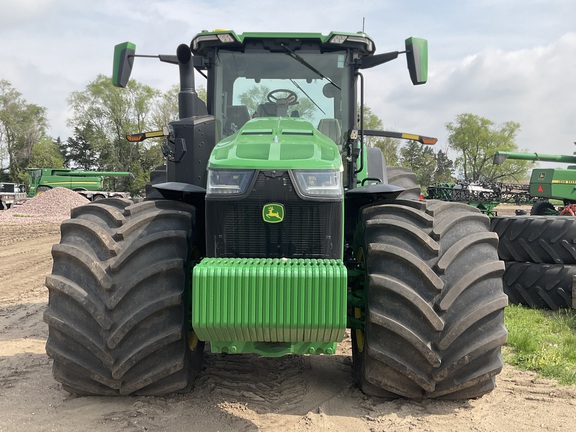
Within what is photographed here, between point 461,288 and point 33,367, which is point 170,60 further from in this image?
point 461,288

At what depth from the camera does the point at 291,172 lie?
3830mm

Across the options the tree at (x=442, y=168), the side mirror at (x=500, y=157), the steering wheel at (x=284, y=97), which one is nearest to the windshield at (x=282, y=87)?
the steering wheel at (x=284, y=97)

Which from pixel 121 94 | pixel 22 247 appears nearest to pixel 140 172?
pixel 121 94

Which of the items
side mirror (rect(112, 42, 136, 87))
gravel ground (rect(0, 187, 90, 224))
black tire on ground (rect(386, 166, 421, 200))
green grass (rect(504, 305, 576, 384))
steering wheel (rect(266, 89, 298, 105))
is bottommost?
gravel ground (rect(0, 187, 90, 224))

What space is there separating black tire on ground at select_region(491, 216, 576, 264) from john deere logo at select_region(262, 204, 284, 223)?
480cm

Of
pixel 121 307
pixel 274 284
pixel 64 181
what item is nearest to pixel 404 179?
pixel 274 284

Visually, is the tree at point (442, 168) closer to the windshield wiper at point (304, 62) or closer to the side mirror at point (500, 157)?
the side mirror at point (500, 157)

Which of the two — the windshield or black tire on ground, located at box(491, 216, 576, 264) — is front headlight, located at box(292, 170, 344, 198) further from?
black tire on ground, located at box(491, 216, 576, 264)

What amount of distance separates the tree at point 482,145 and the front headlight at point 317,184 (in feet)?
213

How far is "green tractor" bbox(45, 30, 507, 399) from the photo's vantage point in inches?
136

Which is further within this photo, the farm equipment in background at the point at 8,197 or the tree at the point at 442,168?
the tree at the point at 442,168

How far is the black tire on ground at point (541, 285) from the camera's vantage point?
277 inches

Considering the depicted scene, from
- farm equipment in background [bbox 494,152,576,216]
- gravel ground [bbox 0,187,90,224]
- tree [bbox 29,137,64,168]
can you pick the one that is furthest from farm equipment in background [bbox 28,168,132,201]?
farm equipment in background [bbox 494,152,576,216]

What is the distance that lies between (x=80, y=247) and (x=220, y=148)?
125cm
